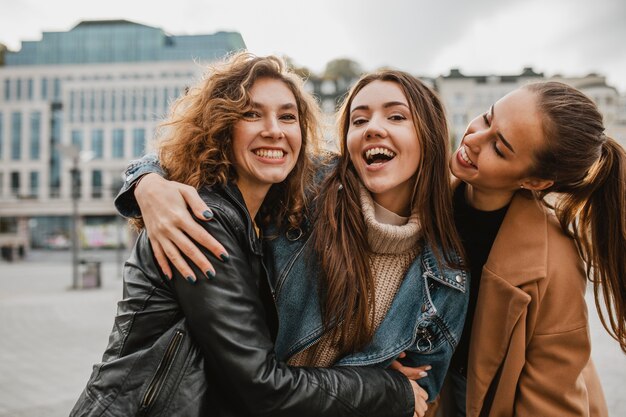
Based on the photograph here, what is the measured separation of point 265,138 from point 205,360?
42.9 inches

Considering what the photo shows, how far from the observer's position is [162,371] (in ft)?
5.11

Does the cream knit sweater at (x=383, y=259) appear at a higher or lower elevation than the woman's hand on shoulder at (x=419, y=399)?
higher

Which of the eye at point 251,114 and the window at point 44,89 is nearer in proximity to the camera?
the eye at point 251,114

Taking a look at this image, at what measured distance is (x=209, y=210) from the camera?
174 centimetres

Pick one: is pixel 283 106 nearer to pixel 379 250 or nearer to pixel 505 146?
pixel 379 250

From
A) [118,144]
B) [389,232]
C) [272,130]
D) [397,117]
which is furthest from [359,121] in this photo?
[118,144]

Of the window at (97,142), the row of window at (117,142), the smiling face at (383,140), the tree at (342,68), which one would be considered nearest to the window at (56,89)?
the row of window at (117,142)

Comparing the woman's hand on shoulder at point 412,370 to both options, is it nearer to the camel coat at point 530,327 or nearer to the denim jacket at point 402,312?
the denim jacket at point 402,312

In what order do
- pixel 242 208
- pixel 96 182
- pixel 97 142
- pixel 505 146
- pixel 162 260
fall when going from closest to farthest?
pixel 162 260 < pixel 242 208 < pixel 505 146 < pixel 96 182 < pixel 97 142

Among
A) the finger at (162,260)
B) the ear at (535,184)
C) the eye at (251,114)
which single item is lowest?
the finger at (162,260)

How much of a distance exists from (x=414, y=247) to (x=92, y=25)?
61.7 m

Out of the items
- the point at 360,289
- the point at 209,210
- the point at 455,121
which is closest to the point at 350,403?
the point at 360,289

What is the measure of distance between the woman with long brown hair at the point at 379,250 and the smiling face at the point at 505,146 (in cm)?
20

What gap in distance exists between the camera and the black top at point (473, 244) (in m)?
2.31
